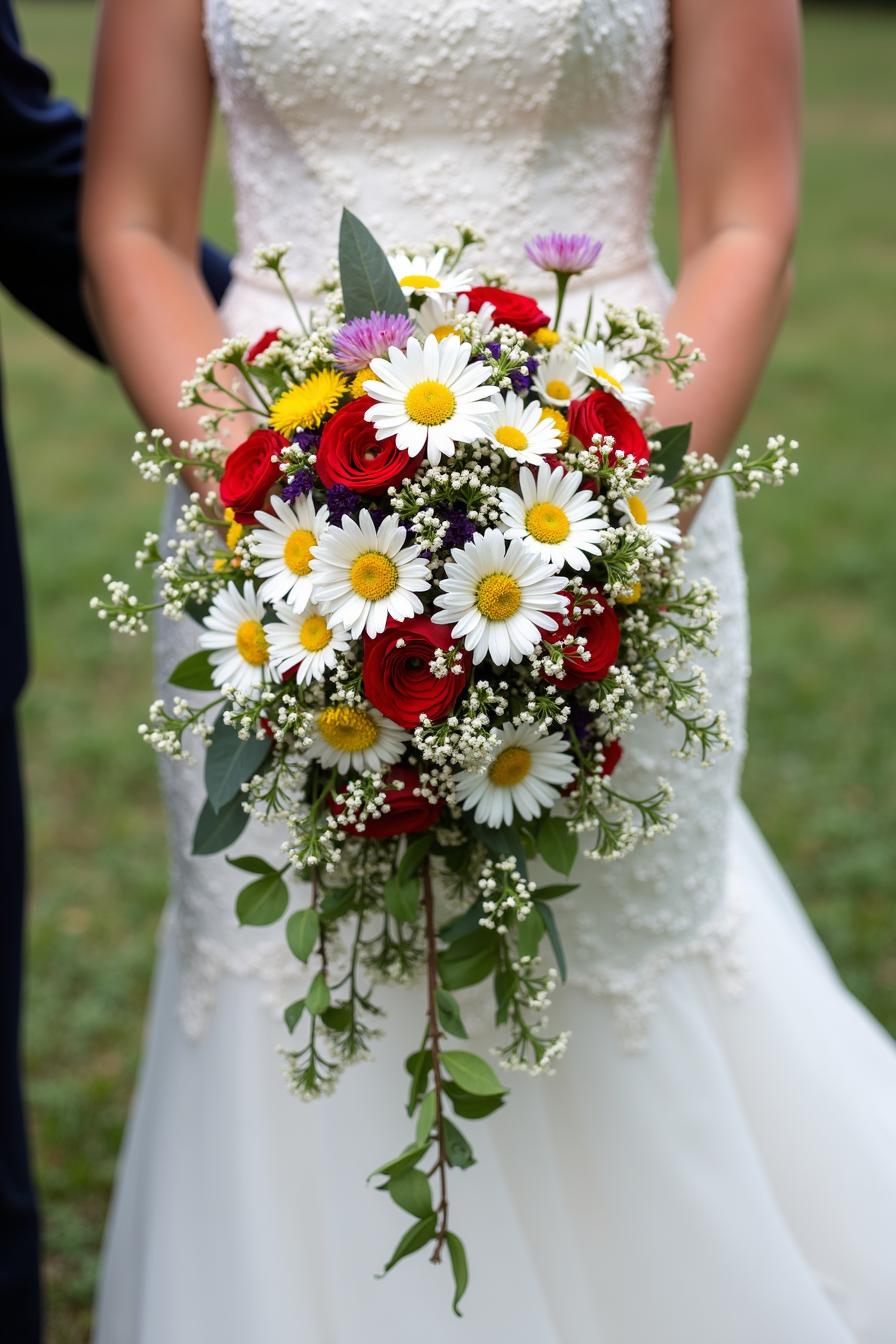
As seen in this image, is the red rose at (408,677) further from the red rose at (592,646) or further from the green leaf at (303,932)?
the green leaf at (303,932)

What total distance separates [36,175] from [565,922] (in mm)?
1433

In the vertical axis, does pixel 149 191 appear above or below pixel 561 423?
above

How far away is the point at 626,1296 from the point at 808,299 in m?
8.45

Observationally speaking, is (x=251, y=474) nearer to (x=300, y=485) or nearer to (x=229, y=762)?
(x=300, y=485)

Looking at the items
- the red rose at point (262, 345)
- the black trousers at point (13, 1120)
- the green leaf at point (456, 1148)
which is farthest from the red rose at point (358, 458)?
the black trousers at point (13, 1120)

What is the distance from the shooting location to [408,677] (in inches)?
53.2

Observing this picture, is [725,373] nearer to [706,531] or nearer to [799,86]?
[706,531]

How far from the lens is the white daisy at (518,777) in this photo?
142cm

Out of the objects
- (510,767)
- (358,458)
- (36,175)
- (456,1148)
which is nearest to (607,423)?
(358,458)

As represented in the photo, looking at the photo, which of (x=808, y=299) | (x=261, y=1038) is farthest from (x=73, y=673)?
(x=808, y=299)

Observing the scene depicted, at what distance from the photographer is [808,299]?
943 centimetres

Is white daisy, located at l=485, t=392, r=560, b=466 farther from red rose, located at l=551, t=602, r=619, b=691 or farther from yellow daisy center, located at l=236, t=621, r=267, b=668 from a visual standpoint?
yellow daisy center, located at l=236, t=621, r=267, b=668

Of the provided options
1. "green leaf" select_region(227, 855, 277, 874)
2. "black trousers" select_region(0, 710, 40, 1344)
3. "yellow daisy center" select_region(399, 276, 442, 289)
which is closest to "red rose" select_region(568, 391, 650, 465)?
"yellow daisy center" select_region(399, 276, 442, 289)

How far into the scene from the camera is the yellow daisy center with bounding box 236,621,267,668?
4.79 ft
